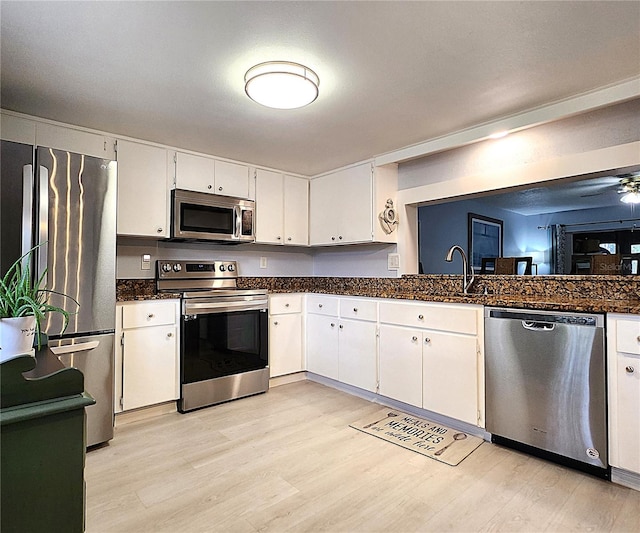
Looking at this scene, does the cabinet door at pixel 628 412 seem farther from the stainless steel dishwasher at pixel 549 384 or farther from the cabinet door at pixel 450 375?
the cabinet door at pixel 450 375

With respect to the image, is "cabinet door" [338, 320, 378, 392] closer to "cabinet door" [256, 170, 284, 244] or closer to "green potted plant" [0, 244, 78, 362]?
"cabinet door" [256, 170, 284, 244]

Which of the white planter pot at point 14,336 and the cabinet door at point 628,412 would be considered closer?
the white planter pot at point 14,336

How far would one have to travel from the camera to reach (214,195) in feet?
11.2

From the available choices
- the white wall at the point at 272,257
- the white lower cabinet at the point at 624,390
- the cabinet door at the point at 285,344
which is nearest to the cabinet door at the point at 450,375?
the white lower cabinet at the point at 624,390

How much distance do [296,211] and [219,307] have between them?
1.39 metres

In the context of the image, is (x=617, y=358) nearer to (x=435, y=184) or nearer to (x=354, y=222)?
(x=435, y=184)

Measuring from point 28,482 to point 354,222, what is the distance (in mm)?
3154

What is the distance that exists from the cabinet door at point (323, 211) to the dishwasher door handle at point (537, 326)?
1.97 m

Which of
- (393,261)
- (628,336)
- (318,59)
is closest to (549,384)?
(628,336)

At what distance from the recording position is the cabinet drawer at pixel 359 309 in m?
3.16

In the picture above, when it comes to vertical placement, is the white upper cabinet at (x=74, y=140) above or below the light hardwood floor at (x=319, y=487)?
above

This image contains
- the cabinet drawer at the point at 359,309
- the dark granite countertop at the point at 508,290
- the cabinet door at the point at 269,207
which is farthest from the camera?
the cabinet door at the point at 269,207

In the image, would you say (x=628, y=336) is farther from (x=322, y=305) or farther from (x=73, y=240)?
(x=73, y=240)

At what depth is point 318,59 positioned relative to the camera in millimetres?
1914
